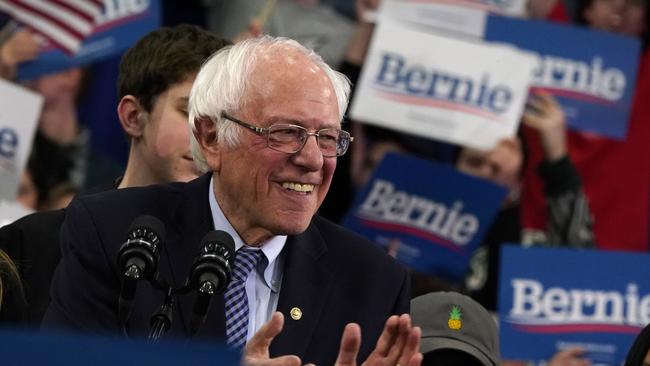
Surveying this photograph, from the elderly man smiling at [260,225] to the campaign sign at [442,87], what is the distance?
2711 millimetres

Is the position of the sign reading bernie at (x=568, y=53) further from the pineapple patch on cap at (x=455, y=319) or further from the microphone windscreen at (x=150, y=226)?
the microphone windscreen at (x=150, y=226)

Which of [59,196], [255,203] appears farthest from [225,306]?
[59,196]

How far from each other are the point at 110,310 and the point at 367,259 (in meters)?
0.53

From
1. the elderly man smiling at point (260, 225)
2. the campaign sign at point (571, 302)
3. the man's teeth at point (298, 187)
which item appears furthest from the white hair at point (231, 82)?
the campaign sign at point (571, 302)

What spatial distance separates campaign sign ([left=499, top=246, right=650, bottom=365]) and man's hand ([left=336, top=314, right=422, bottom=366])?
211 centimetres

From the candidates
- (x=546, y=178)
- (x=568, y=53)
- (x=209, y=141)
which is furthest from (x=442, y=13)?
(x=209, y=141)

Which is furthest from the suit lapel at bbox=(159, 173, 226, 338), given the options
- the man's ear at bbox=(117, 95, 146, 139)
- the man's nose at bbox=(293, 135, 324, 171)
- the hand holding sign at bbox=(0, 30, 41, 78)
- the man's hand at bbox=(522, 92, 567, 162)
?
the man's hand at bbox=(522, 92, 567, 162)

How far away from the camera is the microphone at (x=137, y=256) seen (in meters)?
2.52

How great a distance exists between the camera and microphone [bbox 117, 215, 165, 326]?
2.52m

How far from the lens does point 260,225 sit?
293cm

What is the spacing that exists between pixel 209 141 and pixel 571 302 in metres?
2.14

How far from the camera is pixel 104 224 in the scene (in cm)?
290

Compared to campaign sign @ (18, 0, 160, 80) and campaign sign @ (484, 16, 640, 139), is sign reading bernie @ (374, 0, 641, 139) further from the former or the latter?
campaign sign @ (18, 0, 160, 80)

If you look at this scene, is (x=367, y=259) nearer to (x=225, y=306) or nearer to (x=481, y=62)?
(x=225, y=306)
